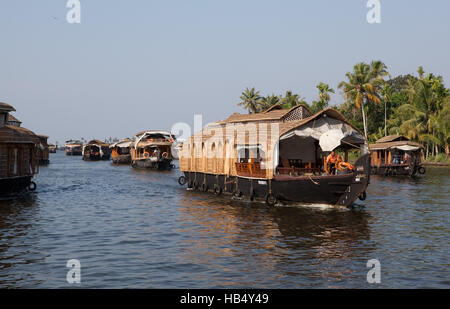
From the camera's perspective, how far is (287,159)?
77.1ft

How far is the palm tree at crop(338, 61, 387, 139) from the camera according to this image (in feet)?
206

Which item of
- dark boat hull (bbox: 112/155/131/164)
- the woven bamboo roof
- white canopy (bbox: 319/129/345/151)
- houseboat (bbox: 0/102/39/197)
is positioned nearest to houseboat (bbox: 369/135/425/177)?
the woven bamboo roof

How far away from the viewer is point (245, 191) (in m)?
24.0

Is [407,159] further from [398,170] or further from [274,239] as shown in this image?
[274,239]

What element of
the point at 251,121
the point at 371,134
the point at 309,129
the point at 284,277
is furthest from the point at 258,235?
the point at 371,134

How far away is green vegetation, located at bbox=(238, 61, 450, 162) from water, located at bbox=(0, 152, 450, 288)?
36253mm

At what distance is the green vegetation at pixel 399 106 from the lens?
187ft

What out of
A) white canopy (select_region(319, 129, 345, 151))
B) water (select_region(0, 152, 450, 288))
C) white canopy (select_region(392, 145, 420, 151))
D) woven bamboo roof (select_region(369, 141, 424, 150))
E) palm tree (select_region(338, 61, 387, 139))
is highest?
palm tree (select_region(338, 61, 387, 139))

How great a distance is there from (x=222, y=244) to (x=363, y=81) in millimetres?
54331

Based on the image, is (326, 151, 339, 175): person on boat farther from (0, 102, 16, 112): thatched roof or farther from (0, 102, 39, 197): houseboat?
(0, 102, 16, 112): thatched roof

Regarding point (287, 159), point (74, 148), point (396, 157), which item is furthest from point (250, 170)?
point (74, 148)

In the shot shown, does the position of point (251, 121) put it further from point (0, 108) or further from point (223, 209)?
point (0, 108)

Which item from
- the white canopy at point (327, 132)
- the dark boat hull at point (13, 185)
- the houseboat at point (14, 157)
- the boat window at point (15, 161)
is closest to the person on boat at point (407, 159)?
the white canopy at point (327, 132)
